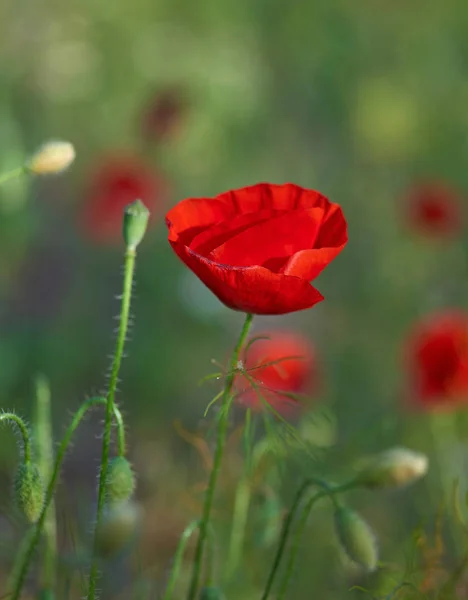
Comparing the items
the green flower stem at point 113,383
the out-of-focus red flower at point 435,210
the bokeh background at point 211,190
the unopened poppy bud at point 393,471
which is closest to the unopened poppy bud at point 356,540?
the unopened poppy bud at point 393,471

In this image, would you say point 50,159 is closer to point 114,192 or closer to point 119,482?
point 119,482

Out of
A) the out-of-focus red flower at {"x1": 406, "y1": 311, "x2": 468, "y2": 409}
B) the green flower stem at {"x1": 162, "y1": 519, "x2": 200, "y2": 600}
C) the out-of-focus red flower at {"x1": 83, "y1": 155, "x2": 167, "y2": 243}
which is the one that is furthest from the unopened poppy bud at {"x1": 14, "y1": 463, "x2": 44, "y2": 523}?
the out-of-focus red flower at {"x1": 83, "y1": 155, "x2": 167, "y2": 243}

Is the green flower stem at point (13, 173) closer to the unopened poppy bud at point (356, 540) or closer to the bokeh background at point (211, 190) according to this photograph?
the unopened poppy bud at point (356, 540)

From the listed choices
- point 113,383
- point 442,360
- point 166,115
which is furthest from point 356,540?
point 166,115

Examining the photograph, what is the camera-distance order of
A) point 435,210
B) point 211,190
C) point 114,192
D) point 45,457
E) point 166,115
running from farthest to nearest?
point 211,190, point 166,115, point 114,192, point 435,210, point 45,457

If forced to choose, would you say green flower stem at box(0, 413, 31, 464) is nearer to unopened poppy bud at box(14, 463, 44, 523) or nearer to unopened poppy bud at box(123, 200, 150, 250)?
unopened poppy bud at box(14, 463, 44, 523)

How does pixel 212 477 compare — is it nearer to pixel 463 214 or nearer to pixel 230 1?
pixel 463 214

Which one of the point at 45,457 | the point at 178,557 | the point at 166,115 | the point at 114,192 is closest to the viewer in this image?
the point at 178,557
